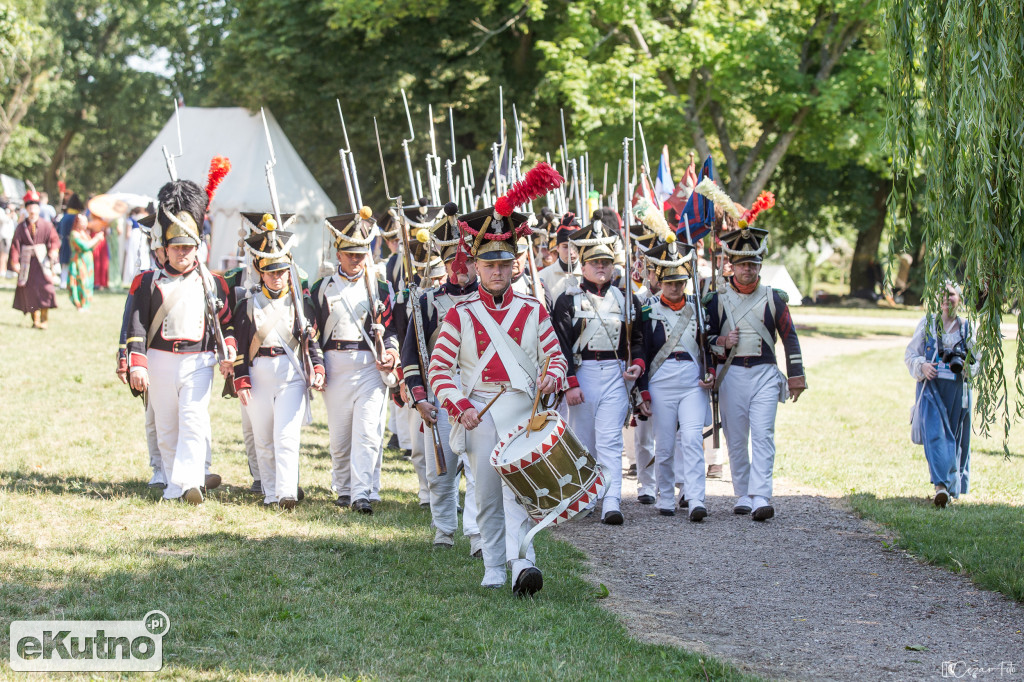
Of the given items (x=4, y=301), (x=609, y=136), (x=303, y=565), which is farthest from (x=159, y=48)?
(x=303, y=565)

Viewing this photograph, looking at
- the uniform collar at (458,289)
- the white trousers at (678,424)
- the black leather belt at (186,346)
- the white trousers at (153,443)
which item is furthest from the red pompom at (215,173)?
the white trousers at (678,424)

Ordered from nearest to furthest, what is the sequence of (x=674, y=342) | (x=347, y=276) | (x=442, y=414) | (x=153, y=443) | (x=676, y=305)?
1. (x=442, y=414)
2. (x=347, y=276)
3. (x=674, y=342)
4. (x=153, y=443)
5. (x=676, y=305)

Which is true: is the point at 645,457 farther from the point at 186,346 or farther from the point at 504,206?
the point at 186,346

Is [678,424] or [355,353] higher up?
[355,353]

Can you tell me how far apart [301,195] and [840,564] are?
21469mm

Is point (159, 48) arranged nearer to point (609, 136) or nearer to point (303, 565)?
point (609, 136)

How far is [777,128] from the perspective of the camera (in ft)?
85.3

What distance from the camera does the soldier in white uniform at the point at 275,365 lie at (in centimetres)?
859

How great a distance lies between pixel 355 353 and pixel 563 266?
3.27 meters

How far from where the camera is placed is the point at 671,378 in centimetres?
918

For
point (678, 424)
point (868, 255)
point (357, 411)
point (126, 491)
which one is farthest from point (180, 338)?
point (868, 255)

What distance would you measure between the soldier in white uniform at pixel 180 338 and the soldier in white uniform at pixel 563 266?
11.4 ft

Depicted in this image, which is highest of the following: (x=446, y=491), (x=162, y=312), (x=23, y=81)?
(x=23, y=81)

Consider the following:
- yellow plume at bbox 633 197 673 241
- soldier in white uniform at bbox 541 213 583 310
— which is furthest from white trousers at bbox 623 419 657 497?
yellow plume at bbox 633 197 673 241
